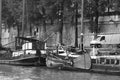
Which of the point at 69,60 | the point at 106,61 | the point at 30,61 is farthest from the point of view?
the point at 30,61

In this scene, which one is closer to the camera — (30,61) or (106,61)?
(106,61)

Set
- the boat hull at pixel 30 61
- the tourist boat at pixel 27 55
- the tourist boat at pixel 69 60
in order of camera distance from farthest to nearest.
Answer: the tourist boat at pixel 27 55
the boat hull at pixel 30 61
the tourist boat at pixel 69 60

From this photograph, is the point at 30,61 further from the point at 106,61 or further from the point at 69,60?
the point at 106,61

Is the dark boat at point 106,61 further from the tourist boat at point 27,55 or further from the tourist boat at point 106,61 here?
the tourist boat at point 27,55

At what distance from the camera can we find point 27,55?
36000 mm

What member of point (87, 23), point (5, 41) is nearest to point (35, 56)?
point (87, 23)

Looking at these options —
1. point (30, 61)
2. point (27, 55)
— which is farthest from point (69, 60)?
point (27, 55)

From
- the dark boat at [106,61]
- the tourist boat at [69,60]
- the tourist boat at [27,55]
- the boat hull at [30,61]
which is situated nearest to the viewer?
the dark boat at [106,61]

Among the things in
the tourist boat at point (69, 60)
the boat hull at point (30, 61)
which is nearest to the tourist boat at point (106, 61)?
the tourist boat at point (69, 60)

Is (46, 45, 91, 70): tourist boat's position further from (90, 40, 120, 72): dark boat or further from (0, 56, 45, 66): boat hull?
(0, 56, 45, 66): boat hull

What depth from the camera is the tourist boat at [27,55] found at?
3575 centimetres

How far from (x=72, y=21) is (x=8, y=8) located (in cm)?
1305

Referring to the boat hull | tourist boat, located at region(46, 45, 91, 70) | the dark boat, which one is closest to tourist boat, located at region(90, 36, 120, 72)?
the dark boat

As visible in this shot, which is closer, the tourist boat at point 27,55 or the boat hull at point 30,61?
the boat hull at point 30,61
